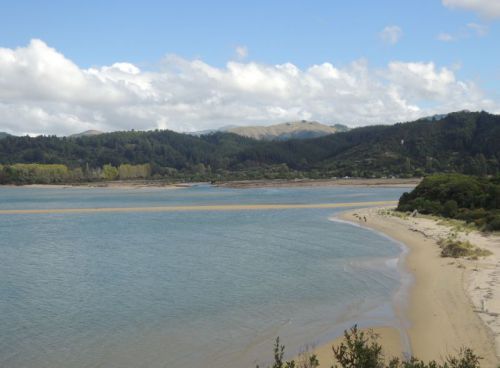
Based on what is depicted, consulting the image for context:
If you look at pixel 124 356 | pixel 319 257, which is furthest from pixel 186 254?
pixel 124 356

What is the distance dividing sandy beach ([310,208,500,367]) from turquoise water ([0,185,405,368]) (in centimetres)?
123

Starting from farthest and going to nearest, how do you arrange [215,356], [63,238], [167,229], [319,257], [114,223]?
1. [114,223]
2. [167,229]
3. [63,238]
4. [319,257]
5. [215,356]

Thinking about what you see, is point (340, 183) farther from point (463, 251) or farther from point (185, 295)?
point (185, 295)

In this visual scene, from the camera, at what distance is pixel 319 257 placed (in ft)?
110

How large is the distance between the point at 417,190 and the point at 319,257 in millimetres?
36205

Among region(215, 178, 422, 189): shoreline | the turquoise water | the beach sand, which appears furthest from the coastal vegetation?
region(215, 178, 422, 189): shoreline

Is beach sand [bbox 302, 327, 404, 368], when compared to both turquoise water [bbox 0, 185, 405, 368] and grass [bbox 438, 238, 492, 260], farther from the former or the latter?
grass [bbox 438, 238, 492, 260]

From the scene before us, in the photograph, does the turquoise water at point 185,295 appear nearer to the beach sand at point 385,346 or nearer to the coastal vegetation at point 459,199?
the beach sand at point 385,346

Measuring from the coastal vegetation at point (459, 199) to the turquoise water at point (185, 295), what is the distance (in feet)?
33.4

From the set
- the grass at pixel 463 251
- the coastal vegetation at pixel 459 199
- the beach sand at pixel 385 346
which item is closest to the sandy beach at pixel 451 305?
the beach sand at pixel 385 346

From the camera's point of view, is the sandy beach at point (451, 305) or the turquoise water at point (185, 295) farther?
the turquoise water at point (185, 295)

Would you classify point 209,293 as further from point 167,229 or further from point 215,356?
point 167,229

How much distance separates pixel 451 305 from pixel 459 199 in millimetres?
38143

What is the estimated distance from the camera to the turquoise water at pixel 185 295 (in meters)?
16.5
